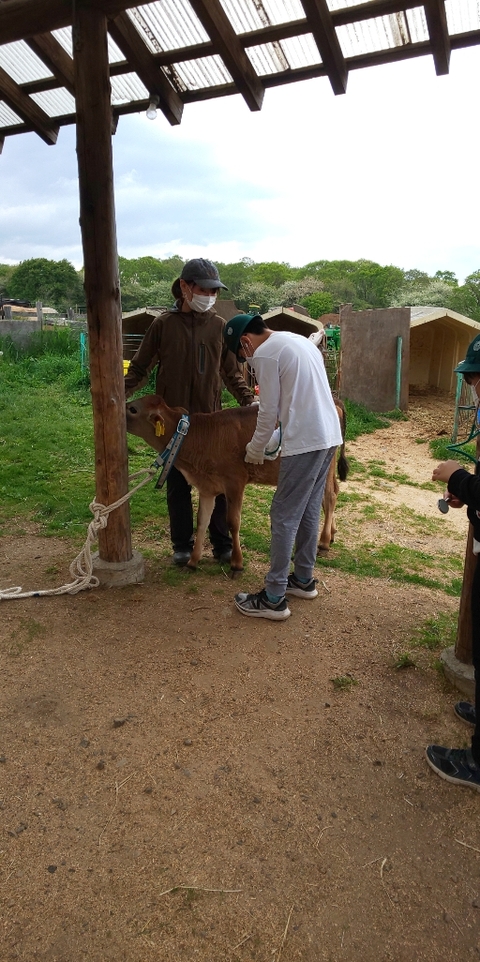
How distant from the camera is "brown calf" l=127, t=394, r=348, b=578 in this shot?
16.5ft

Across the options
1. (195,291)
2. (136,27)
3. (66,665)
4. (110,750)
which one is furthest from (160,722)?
(136,27)

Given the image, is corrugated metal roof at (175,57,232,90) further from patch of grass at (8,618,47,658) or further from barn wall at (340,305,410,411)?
barn wall at (340,305,410,411)

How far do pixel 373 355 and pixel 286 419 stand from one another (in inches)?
423

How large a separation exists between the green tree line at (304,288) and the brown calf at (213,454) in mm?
37607

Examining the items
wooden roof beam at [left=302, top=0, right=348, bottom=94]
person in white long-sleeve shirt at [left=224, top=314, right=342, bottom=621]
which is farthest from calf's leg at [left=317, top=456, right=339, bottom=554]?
wooden roof beam at [left=302, top=0, right=348, bottom=94]

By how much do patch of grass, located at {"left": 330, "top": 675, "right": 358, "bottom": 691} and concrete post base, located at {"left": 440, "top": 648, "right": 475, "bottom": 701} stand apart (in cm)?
52

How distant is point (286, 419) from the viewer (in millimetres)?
3896

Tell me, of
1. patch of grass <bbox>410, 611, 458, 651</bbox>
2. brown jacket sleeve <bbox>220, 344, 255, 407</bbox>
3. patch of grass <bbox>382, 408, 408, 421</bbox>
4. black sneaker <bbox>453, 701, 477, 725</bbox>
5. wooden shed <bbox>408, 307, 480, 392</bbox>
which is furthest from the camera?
wooden shed <bbox>408, 307, 480, 392</bbox>

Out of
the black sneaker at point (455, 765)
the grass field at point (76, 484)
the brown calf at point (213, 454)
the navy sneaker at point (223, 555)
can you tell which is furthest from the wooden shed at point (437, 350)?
the black sneaker at point (455, 765)

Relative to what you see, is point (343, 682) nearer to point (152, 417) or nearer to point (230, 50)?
point (152, 417)

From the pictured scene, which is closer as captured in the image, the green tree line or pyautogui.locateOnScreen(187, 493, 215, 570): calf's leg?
pyautogui.locateOnScreen(187, 493, 215, 570): calf's leg

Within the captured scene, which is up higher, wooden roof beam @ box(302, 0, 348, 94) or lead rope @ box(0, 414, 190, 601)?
wooden roof beam @ box(302, 0, 348, 94)

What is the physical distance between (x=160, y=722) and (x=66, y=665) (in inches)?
31.2

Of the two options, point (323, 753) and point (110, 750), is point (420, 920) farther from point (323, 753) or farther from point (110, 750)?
point (110, 750)
